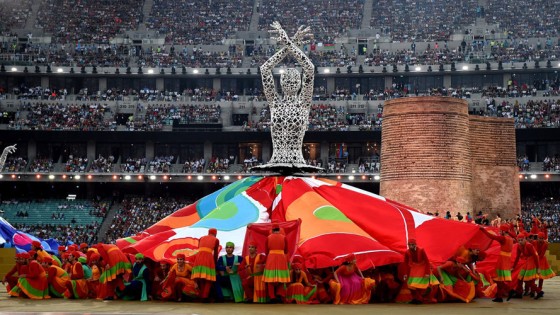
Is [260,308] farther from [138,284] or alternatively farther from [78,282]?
[78,282]

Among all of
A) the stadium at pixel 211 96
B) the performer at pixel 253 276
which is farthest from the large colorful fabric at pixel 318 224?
the stadium at pixel 211 96

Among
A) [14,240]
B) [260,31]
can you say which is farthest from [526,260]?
[260,31]

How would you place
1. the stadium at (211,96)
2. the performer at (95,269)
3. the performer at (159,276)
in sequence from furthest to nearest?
the stadium at (211,96), the performer at (95,269), the performer at (159,276)

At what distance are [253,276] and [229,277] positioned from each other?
661 mm

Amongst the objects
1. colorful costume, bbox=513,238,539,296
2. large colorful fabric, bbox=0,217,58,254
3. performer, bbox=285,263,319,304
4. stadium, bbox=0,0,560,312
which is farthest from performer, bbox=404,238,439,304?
stadium, bbox=0,0,560,312

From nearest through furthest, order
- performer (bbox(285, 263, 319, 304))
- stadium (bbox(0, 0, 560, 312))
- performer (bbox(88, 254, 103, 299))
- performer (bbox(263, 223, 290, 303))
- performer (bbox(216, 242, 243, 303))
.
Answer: performer (bbox(263, 223, 290, 303)) < performer (bbox(285, 263, 319, 304)) < performer (bbox(216, 242, 243, 303)) < performer (bbox(88, 254, 103, 299)) < stadium (bbox(0, 0, 560, 312))

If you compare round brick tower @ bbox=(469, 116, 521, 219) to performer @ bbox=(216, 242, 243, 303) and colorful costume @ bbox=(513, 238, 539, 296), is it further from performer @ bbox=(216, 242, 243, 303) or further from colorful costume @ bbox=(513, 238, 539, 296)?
performer @ bbox=(216, 242, 243, 303)

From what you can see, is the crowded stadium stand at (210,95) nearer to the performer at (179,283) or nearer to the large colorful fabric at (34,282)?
the large colorful fabric at (34,282)

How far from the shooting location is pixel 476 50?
2768 inches

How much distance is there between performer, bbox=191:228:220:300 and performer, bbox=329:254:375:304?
2636 millimetres

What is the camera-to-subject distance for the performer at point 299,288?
18531mm

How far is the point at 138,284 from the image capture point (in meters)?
19.5

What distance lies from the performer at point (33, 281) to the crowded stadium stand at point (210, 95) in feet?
120

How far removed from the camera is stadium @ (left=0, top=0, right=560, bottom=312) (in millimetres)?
62344
